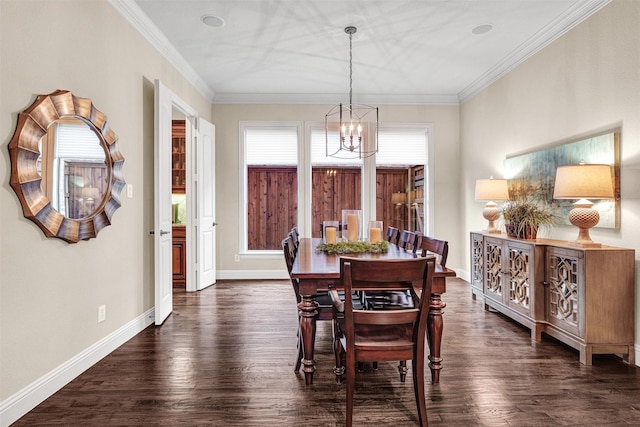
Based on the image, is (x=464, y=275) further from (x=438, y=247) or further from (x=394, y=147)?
(x=438, y=247)

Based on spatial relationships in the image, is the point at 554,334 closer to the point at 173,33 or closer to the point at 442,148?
the point at 442,148

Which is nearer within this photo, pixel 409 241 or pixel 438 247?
pixel 438 247

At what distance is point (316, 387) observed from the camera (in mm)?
2268

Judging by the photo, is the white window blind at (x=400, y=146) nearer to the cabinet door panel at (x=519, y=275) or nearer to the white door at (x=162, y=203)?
the cabinet door panel at (x=519, y=275)

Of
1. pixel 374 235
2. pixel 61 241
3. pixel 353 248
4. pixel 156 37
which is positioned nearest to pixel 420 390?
pixel 353 248

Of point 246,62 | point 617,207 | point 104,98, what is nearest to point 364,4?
point 246,62

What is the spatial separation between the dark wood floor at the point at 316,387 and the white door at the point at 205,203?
174 centimetres

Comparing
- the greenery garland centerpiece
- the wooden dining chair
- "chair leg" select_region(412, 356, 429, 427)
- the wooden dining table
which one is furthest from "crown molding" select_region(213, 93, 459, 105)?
"chair leg" select_region(412, 356, 429, 427)

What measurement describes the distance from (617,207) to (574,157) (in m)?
0.61

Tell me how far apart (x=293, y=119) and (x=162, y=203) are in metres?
2.78

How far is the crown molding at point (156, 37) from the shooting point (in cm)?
306

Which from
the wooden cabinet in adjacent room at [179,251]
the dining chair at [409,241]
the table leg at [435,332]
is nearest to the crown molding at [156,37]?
the wooden cabinet in adjacent room at [179,251]

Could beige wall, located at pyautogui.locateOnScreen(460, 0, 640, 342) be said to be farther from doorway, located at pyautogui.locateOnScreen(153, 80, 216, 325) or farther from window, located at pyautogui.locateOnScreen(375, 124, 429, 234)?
doorway, located at pyautogui.locateOnScreen(153, 80, 216, 325)

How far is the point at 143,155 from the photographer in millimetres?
3441
